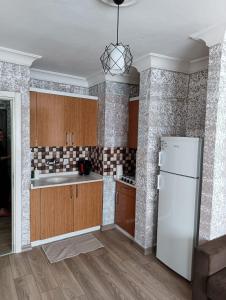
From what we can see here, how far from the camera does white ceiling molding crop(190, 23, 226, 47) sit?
1820mm

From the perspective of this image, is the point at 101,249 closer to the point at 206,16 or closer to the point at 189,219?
the point at 189,219

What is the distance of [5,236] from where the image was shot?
306 cm

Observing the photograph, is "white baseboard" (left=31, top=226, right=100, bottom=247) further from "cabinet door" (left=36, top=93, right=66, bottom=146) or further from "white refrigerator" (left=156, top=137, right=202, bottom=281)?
"cabinet door" (left=36, top=93, right=66, bottom=146)

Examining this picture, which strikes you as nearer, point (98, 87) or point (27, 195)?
point (27, 195)

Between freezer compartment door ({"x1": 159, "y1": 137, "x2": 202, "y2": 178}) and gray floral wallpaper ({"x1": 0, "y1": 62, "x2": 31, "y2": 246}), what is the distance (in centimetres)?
164

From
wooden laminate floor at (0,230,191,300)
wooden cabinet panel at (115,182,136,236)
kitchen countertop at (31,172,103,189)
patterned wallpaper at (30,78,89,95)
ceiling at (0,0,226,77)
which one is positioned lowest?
wooden laminate floor at (0,230,191,300)

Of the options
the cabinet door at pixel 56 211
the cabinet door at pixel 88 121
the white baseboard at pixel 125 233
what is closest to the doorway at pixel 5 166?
the cabinet door at pixel 56 211

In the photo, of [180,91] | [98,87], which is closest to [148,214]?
[180,91]

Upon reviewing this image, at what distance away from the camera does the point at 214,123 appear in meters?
1.92

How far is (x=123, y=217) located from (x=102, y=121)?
150cm

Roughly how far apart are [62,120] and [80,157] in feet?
2.63

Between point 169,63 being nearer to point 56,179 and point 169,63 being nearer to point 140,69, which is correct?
point 140,69

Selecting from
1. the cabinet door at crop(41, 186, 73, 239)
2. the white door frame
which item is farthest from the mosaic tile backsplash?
the white door frame

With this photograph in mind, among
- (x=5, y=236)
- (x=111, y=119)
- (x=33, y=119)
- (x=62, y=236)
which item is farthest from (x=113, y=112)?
(x=5, y=236)
